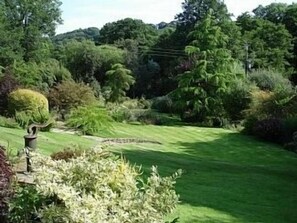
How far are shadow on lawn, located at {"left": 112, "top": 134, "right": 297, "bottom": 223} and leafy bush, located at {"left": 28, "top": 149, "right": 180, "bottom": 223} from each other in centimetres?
300

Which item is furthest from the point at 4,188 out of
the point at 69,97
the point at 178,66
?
the point at 178,66

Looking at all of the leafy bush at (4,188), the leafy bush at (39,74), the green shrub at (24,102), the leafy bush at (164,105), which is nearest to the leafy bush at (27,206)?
the leafy bush at (4,188)

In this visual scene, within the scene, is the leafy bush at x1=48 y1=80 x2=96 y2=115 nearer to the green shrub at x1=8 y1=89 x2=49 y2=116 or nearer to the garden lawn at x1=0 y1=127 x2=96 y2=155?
the green shrub at x1=8 y1=89 x2=49 y2=116

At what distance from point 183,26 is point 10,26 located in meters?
17.9

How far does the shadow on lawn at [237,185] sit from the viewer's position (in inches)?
364

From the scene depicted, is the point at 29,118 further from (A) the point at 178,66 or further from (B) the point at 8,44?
(B) the point at 8,44

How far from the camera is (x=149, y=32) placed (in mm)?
73625

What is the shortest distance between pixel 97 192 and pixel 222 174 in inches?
309

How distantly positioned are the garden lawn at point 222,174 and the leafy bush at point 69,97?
2547mm

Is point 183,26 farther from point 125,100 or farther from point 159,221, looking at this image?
point 159,221

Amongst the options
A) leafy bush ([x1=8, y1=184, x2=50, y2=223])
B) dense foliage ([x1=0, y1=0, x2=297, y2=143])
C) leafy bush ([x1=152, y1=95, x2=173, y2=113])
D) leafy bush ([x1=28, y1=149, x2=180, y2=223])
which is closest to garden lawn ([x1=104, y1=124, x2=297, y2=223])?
leafy bush ([x1=28, y1=149, x2=180, y2=223])

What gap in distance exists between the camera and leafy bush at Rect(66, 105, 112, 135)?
19953mm

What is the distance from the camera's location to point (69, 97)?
79.2 ft

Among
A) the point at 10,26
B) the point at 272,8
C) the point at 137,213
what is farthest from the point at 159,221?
the point at 272,8
